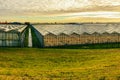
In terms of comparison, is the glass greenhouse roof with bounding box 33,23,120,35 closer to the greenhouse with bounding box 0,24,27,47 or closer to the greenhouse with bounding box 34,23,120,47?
the greenhouse with bounding box 34,23,120,47

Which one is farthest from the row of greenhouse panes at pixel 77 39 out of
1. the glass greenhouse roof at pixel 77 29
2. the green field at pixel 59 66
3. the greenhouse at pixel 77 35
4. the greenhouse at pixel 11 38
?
the green field at pixel 59 66

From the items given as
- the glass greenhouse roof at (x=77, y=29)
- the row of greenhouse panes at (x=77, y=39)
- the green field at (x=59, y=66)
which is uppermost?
the glass greenhouse roof at (x=77, y=29)

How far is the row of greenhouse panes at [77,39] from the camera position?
2662 inches

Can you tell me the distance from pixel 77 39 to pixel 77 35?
161 cm

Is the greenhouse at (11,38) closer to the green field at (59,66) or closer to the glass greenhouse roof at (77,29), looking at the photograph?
the glass greenhouse roof at (77,29)

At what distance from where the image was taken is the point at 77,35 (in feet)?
241

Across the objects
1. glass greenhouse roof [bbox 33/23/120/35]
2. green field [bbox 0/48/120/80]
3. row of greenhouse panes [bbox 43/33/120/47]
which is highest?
glass greenhouse roof [bbox 33/23/120/35]

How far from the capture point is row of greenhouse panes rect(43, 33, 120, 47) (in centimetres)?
6762

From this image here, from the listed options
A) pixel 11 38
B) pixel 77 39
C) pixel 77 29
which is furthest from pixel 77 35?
pixel 11 38

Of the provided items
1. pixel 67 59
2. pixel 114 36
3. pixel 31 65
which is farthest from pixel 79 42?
pixel 31 65

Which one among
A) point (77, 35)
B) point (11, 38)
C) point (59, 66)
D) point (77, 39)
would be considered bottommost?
point (59, 66)

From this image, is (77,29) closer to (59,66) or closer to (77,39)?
(77,39)

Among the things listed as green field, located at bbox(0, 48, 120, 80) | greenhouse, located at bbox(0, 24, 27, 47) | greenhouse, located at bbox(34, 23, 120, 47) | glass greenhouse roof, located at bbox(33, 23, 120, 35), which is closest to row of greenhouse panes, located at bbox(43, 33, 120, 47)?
greenhouse, located at bbox(34, 23, 120, 47)

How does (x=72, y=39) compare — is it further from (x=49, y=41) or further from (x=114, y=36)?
(x=114, y=36)
